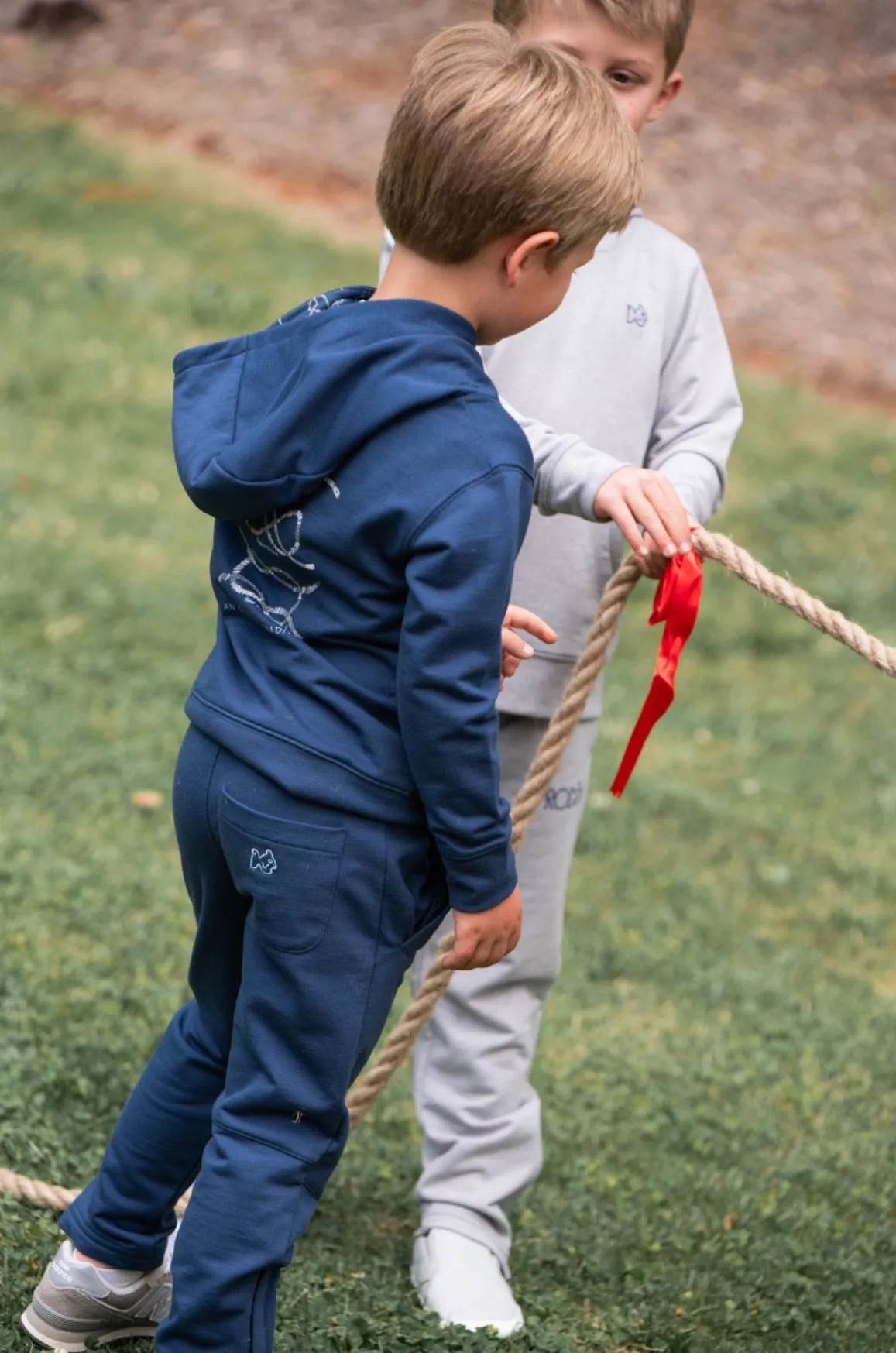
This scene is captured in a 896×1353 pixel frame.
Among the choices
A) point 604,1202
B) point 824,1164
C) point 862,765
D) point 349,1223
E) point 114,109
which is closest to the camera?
point 349,1223

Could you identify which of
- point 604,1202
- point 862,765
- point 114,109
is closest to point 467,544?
point 604,1202

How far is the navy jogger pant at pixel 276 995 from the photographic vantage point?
6.37ft

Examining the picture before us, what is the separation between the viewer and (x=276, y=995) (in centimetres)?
198

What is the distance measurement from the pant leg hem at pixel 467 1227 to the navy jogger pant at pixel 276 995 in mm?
750

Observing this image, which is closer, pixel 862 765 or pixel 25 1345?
pixel 25 1345

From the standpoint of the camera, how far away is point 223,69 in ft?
39.1

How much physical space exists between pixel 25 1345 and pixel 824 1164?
182cm

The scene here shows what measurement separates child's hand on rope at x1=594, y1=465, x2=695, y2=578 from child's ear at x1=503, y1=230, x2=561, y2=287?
39 cm

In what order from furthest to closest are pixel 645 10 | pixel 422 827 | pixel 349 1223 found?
pixel 349 1223
pixel 645 10
pixel 422 827

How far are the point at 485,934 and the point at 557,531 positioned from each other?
87cm

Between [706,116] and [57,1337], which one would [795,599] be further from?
[706,116]

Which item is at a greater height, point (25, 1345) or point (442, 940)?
point (442, 940)

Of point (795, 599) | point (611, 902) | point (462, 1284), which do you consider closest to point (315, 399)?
point (795, 599)

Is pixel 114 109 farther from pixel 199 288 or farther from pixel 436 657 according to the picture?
pixel 436 657
